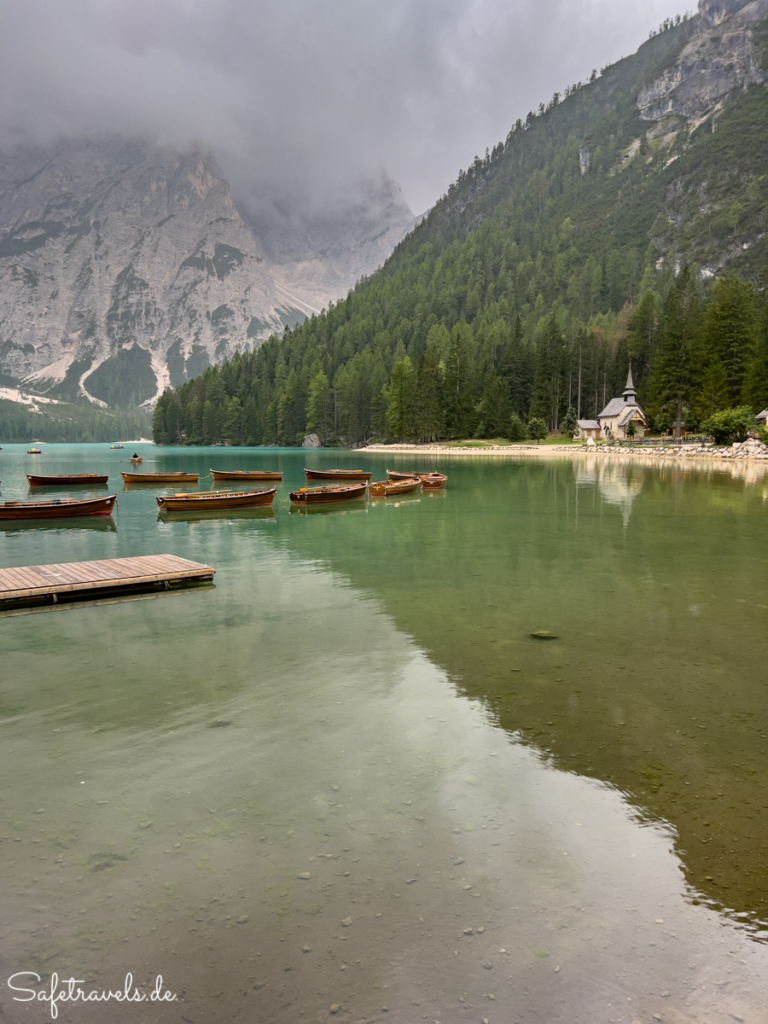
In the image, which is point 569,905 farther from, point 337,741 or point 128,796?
point 128,796

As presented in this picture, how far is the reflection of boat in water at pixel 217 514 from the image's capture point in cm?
3765

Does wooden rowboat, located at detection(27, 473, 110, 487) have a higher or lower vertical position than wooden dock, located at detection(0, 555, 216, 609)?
higher

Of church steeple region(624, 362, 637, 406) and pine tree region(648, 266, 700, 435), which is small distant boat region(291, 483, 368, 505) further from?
church steeple region(624, 362, 637, 406)

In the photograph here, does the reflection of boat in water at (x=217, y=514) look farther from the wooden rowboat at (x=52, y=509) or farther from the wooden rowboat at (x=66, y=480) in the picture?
the wooden rowboat at (x=66, y=480)

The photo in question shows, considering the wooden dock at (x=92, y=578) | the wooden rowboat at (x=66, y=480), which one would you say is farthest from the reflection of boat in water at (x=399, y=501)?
the wooden rowboat at (x=66, y=480)

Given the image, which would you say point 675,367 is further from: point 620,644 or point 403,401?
point 620,644

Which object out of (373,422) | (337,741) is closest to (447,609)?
(337,741)

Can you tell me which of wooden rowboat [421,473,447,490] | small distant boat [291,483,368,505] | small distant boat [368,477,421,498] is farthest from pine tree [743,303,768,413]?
small distant boat [291,483,368,505]

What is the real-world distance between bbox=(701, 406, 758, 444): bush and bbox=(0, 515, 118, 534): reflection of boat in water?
82.7 meters

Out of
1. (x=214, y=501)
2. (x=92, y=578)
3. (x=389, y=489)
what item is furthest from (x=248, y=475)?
(x=92, y=578)

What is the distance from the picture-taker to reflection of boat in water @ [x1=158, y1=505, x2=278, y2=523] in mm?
37647

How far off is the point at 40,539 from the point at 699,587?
29809 mm

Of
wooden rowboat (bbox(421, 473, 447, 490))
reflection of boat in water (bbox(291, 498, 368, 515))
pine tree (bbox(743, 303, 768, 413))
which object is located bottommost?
reflection of boat in water (bbox(291, 498, 368, 515))

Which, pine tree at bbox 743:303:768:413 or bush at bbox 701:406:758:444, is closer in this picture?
bush at bbox 701:406:758:444
